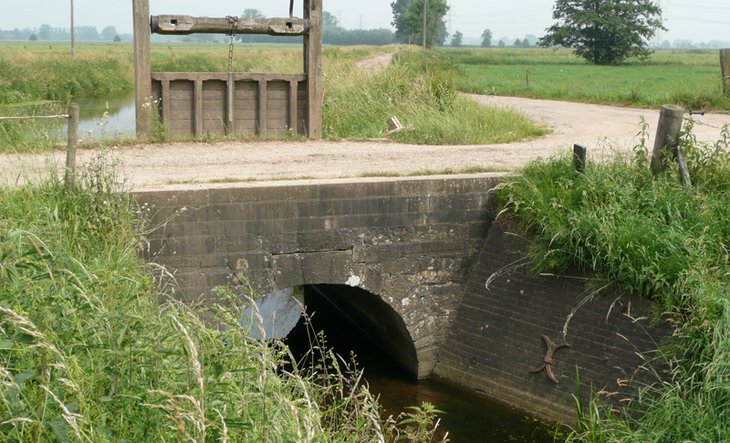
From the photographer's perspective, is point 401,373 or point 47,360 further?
point 401,373

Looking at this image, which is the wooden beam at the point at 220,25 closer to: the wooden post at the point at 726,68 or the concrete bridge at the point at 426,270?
the concrete bridge at the point at 426,270

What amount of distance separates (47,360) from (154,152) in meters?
8.08

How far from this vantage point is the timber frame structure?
14133mm

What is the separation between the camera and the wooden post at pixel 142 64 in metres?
14.0

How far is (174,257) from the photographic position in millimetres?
9414

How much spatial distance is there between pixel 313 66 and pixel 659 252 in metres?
7.42

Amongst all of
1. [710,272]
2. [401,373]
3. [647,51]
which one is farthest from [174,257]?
[647,51]

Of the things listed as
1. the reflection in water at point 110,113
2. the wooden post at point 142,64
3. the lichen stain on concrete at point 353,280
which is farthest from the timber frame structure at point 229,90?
the reflection in water at point 110,113

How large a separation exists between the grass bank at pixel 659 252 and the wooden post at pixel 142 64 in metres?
5.72

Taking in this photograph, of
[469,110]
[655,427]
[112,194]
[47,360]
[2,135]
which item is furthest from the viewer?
[469,110]

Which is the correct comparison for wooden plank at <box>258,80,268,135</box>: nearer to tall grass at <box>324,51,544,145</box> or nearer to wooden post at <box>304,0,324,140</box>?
wooden post at <box>304,0,324,140</box>

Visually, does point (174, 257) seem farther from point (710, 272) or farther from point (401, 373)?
point (710, 272)

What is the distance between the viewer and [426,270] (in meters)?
10.8

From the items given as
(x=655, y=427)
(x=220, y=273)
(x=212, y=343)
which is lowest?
(x=655, y=427)
